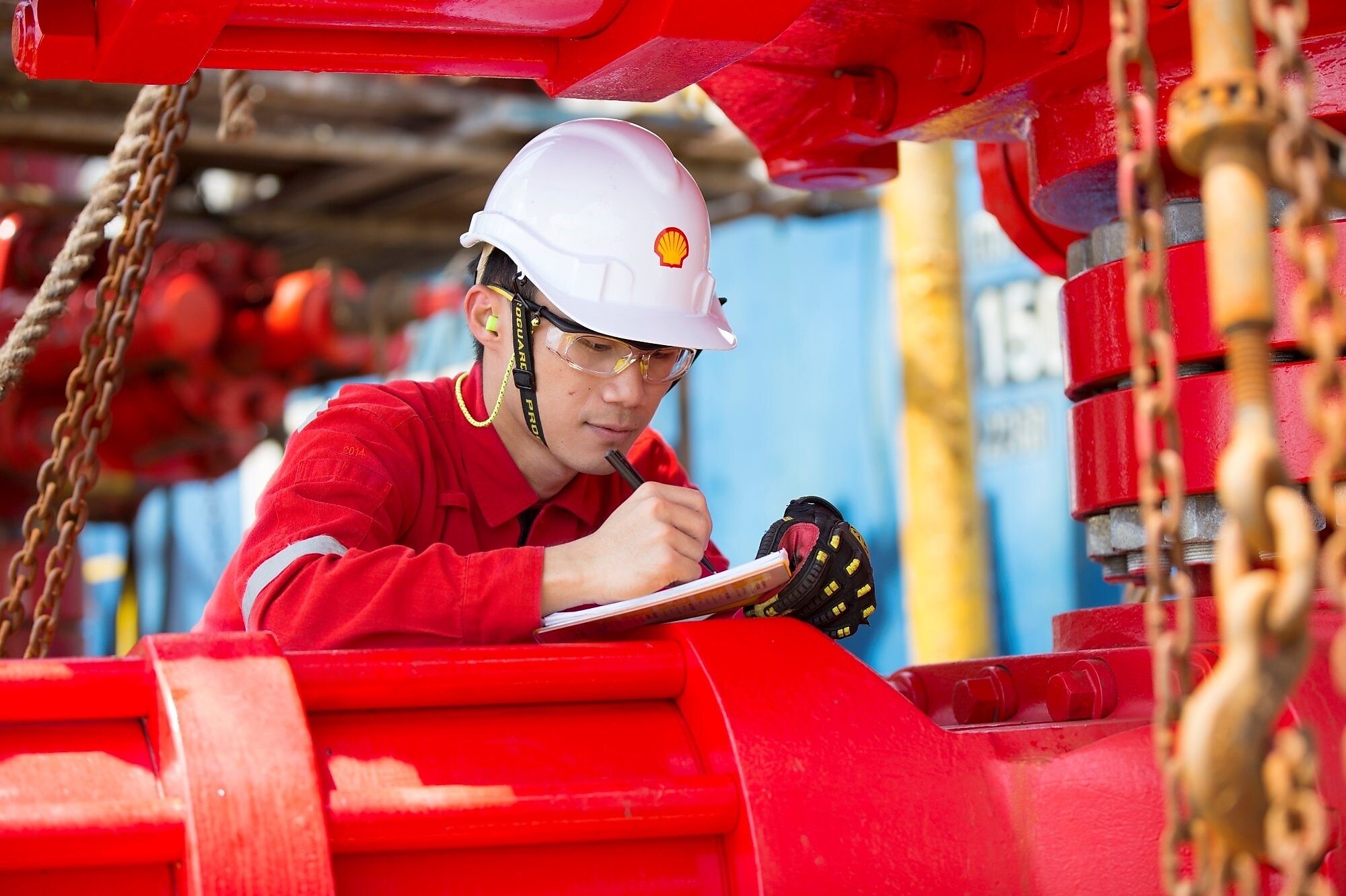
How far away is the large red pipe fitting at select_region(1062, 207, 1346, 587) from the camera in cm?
187

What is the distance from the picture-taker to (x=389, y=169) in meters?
6.97

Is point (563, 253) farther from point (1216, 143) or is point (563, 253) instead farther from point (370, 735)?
point (1216, 143)

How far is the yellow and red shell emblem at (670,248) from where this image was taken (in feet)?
7.50

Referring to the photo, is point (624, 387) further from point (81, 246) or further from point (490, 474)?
point (81, 246)

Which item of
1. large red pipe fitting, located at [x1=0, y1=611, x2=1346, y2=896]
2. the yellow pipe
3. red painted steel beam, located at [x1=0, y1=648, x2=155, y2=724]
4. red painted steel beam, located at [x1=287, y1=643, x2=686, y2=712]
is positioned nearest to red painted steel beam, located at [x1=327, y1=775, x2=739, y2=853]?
large red pipe fitting, located at [x1=0, y1=611, x2=1346, y2=896]

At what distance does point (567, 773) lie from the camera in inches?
63.7

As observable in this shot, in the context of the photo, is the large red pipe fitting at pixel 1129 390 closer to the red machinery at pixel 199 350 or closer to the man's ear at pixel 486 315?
the man's ear at pixel 486 315

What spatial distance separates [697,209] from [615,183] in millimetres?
138

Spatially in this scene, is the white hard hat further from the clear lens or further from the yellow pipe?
the yellow pipe

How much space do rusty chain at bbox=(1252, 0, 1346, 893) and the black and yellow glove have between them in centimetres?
105

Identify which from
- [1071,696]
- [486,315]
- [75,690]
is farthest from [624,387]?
[75,690]

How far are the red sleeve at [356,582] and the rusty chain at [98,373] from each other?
0.65 m

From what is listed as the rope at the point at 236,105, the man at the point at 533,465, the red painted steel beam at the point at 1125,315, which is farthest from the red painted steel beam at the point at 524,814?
the rope at the point at 236,105

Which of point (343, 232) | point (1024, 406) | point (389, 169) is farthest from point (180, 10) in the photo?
point (343, 232)
